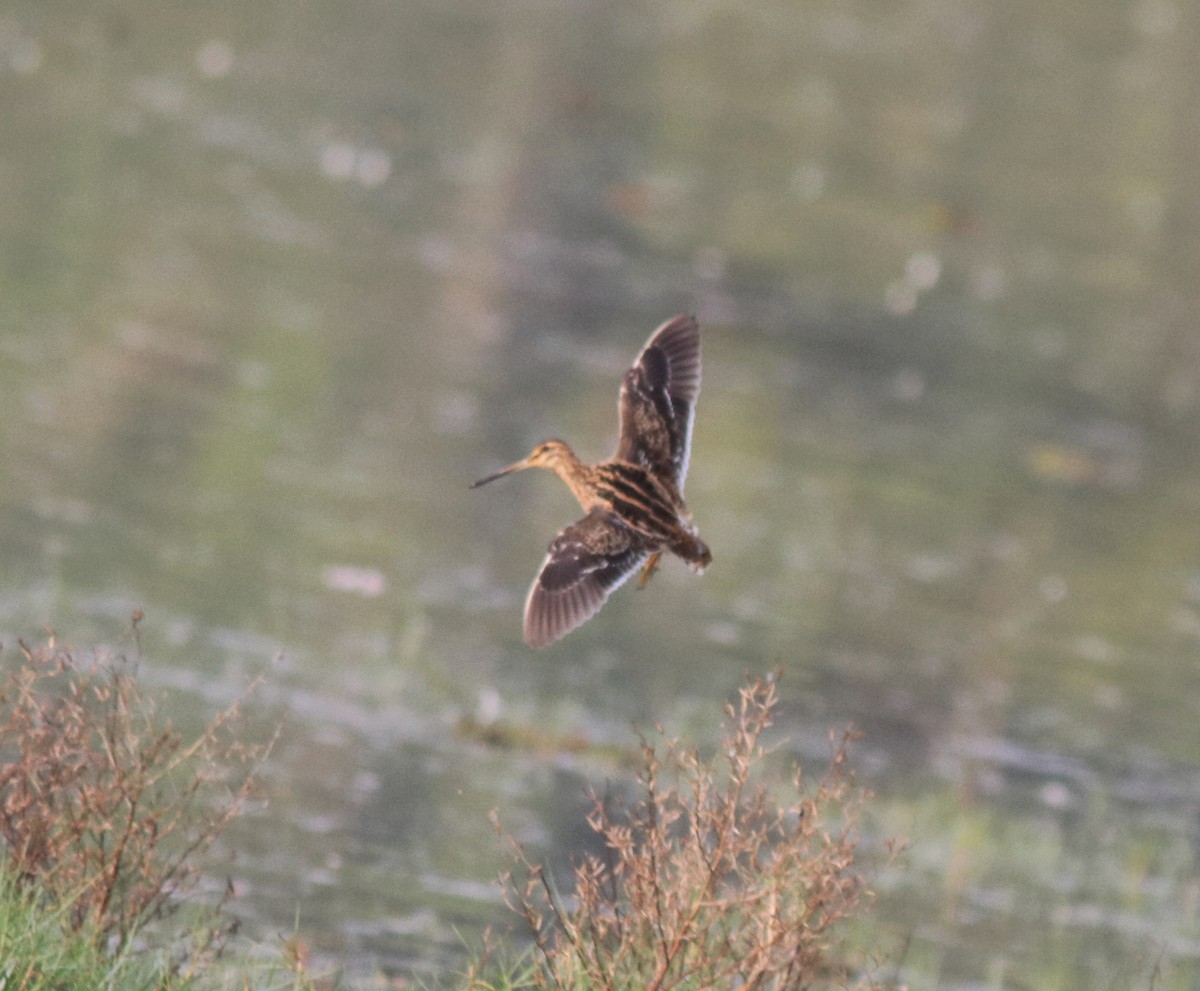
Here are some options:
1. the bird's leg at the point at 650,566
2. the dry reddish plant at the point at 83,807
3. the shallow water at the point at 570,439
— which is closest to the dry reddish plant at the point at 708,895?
the bird's leg at the point at 650,566

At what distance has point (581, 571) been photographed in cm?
596

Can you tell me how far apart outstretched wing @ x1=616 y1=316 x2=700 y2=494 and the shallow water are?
1267 millimetres

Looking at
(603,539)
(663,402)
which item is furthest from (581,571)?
(663,402)

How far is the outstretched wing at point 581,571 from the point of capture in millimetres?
5918

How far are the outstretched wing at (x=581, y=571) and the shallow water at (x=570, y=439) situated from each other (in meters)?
1.23

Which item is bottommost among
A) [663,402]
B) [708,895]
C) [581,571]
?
[708,895]

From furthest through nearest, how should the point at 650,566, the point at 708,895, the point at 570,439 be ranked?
1. the point at 570,439
2. the point at 650,566
3. the point at 708,895

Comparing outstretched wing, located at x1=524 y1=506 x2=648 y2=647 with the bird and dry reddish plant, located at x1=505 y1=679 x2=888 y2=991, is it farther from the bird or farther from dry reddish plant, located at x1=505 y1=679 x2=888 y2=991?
dry reddish plant, located at x1=505 y1=679 x2=888 y2=991

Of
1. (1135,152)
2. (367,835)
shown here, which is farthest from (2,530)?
(1135,152)

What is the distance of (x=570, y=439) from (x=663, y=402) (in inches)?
296

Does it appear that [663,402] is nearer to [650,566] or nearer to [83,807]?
[650,566]

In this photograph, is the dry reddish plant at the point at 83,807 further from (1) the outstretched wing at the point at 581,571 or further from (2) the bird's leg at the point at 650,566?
(2) the bird's leg at the point at 650,566

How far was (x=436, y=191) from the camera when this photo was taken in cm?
2019

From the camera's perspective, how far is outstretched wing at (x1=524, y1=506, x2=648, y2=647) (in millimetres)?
5918
